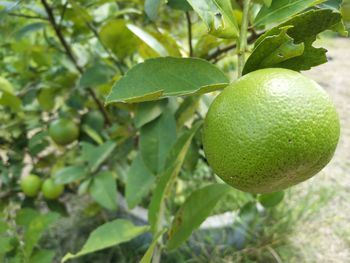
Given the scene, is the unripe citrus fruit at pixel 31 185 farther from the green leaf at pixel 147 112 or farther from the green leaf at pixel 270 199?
the green leaf at pixel 270 199

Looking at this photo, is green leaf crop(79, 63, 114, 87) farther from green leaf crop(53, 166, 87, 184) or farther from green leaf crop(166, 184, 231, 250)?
green leaf crop(166, 184, 231, 250)

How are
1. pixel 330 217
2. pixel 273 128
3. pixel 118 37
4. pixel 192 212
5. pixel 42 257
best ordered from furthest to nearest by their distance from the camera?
pixel 330 217 → pixel 118 37 → pixel 42 257 → pixel 192 212 → pixel 273 128

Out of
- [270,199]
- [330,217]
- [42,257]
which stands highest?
[42,257]

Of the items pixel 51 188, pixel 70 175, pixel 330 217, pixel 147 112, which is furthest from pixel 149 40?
pixel 330 217

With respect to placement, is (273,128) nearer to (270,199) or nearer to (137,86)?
(137,86)

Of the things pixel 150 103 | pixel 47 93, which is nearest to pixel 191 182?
pixel 47 93

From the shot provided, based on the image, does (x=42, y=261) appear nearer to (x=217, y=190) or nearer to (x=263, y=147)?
(x=217, y=190)
